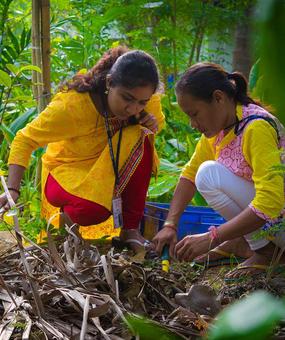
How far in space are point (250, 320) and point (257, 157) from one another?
77.3 inches

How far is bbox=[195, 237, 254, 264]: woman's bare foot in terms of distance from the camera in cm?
241

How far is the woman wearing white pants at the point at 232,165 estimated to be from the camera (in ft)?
6.68

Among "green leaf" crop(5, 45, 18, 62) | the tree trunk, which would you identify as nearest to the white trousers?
"green leaf" crop(5, 45, 18, 62)

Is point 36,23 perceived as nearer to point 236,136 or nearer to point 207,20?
point 236,136

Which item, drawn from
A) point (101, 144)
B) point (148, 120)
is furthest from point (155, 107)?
point (101, 144)

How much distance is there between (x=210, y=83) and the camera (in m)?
2.18

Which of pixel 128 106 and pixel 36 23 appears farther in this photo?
pixel 36 23

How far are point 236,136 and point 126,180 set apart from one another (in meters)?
0.58

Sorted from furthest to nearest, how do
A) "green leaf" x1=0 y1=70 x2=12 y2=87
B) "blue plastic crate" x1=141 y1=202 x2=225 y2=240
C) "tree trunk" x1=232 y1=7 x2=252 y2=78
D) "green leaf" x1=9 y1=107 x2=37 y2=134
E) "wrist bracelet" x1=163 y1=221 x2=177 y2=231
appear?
"tree trunk" x1=232 y1=7 x2=252 y2=78 → "green leaf" x1=9 y1=107 x2=37 y2=134 → "blue plastic crate" x1=141 y1=202 x2=225 y2=240 → "green leaf" x1=0 y1=70 x2=12 y2=87 → "wrist bracelet" x1=163 y1=221 x2=177 y2=231

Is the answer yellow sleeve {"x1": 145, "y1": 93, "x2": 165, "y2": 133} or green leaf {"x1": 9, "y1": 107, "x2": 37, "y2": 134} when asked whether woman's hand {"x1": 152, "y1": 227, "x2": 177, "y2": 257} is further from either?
green leaf {"x1": 9, "y1": 107, "x2": 37, "y2": 134}

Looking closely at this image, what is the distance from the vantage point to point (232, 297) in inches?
70.4

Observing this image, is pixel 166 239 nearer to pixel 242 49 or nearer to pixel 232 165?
pixel 232 165

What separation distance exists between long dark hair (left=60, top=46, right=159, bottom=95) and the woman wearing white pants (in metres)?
0.24

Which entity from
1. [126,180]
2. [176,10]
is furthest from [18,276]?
[176,10]
